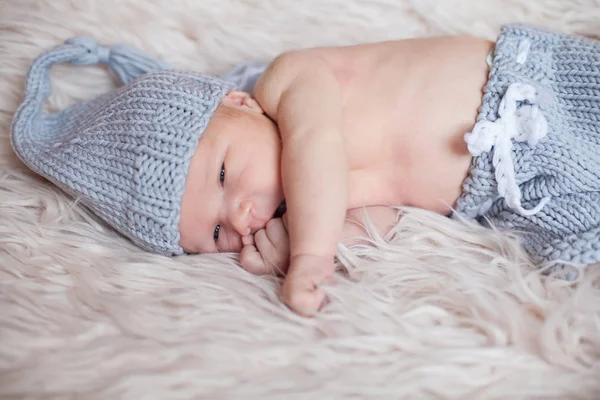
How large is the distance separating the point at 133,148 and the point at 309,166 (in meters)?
0.31

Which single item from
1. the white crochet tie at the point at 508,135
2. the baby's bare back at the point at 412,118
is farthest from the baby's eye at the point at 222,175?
the white crochet tie at the point at 508,135

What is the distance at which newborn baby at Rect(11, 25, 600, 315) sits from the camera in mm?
1011

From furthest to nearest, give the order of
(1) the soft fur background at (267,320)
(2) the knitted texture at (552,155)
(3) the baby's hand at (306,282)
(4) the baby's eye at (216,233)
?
1. (4) the baby's eye at (216,233)
2. (2) the knitted texture at (552,155)
3. (3) the baby's hand at (306,282)
4. (1) the soft fur background at (267,320)

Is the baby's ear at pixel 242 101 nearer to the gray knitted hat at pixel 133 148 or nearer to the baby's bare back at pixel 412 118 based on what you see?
the gray knitted hat at pixel 133 148

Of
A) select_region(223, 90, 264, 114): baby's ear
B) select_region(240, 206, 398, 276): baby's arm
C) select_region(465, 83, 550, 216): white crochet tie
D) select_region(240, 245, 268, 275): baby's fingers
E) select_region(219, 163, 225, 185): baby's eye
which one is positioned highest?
select_region(465, 83, 550, 216): white crochet tie

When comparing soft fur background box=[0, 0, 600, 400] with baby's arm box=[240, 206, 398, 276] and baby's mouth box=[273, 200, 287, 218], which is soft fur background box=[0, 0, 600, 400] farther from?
baby's mouth box=[273, 200, 287, 218]

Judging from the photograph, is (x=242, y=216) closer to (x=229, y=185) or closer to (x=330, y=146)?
(x=229, y=185)

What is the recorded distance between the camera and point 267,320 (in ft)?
2.85

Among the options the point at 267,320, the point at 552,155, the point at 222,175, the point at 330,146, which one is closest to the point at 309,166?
the point at 330,146

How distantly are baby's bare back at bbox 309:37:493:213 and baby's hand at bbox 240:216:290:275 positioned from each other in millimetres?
160

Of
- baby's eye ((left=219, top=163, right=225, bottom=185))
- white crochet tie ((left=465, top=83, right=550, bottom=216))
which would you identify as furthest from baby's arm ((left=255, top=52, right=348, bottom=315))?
white crochet tie ((left=465, top=83, right=550, bottom=216))

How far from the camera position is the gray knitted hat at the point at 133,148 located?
1.04 meters

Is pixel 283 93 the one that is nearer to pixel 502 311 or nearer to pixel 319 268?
pixel 319 268

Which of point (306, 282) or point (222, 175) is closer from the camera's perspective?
point (306, 282)
